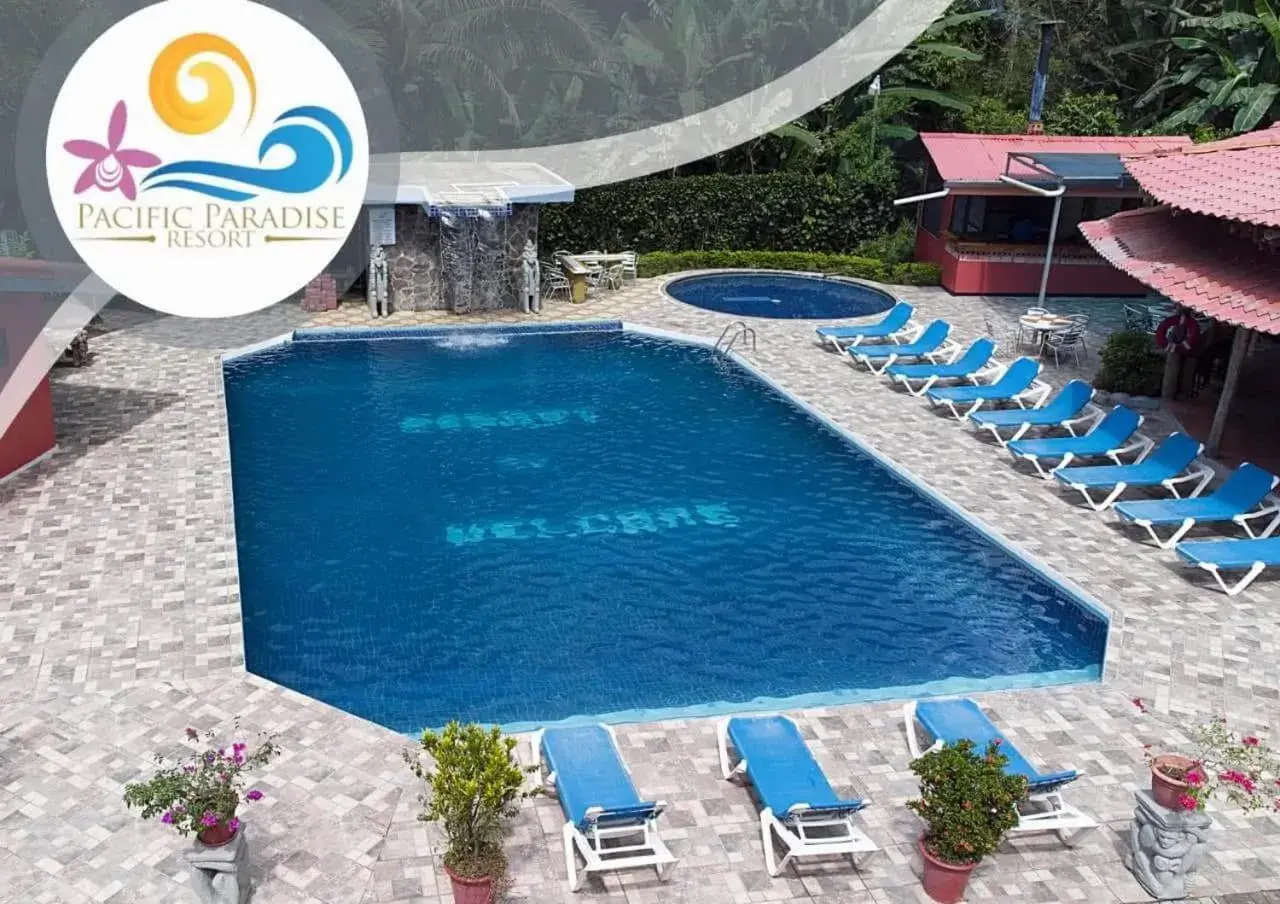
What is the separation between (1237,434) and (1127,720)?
360 inches

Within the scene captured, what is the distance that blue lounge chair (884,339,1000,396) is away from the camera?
63.5ft

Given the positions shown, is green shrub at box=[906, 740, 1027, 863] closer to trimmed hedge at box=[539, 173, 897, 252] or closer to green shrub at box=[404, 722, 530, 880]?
green shrub at box=[404, 722, 530, 880]

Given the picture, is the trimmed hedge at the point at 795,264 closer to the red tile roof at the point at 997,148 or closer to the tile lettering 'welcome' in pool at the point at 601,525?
the red tile roof at the point at 997,148

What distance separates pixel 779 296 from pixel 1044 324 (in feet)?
23.7

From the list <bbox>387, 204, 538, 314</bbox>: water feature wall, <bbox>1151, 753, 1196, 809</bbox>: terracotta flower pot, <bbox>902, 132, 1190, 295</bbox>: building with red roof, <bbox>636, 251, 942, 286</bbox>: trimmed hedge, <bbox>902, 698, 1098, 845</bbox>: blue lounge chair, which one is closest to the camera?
<bbox>1151, 753, 1196, 809</bbox>: terracotta flower pot

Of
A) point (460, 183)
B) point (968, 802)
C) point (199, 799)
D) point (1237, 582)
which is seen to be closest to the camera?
point (199, 799)

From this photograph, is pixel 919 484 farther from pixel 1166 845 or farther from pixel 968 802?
pixel 968 802

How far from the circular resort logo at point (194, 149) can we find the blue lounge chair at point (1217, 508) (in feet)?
49.4

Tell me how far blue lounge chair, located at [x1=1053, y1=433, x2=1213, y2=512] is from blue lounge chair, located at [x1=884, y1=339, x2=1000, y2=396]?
13.1ft

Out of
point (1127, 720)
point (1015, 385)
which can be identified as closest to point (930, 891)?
point (1127, 720)

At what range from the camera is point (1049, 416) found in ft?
56.8

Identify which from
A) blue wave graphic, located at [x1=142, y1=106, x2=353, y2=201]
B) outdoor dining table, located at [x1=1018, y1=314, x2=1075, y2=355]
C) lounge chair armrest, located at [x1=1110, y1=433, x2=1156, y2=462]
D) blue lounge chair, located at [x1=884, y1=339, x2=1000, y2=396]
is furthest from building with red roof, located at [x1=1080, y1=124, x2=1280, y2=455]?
blue wave graphic, located at [x1=142, y1=106, x2=353, y2=201]

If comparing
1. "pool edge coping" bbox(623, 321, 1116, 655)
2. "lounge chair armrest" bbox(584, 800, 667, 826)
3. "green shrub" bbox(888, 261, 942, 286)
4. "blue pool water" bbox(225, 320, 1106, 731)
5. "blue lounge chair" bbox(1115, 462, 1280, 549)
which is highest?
"green shrub" bbox(888, 261, 942, 286)

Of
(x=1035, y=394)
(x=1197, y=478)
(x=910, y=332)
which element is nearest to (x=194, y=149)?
A: (x=910, y=332)
